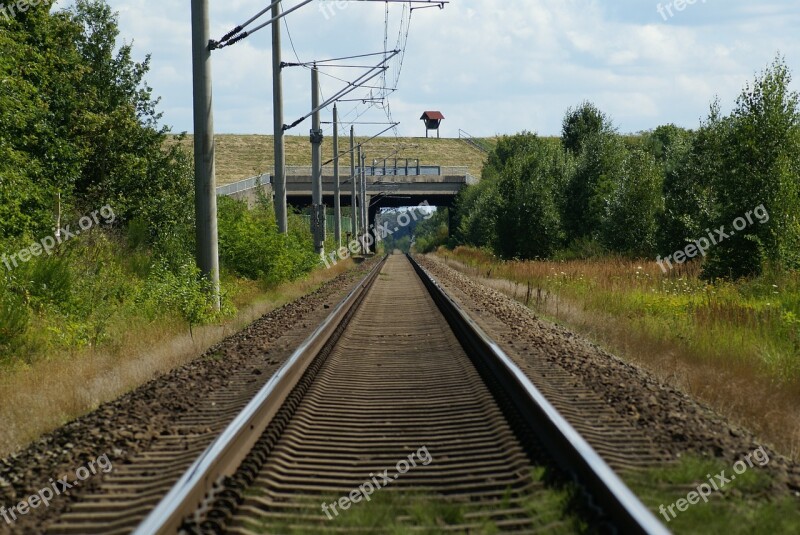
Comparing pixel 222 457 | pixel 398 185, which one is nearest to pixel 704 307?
pixel 222 457

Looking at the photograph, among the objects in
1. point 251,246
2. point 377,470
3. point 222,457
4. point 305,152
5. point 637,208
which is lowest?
point 377,470

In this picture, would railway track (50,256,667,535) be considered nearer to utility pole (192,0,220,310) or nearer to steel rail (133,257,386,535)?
steel rail (133,257,386,535)

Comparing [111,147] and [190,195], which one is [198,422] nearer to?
[111,147]

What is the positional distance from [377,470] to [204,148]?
1194 cm

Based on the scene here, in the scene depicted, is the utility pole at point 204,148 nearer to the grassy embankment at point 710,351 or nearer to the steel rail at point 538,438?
the grassy embankment at point 710,351

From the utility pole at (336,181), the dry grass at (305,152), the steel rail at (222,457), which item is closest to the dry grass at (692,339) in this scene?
the steel rail at (222,457)

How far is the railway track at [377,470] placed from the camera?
4688 mm

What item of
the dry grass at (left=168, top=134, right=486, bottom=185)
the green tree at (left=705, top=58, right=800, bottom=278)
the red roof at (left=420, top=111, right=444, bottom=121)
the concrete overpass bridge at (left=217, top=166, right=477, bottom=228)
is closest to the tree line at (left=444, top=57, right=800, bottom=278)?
the green tree at (left=705, top=58, right=800, bottom=278)

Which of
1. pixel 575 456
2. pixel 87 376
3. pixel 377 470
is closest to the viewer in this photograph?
pixel 575 456

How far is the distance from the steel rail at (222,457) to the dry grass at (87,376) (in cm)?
196

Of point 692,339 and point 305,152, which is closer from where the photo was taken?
point 692,339

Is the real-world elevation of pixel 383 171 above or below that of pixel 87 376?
above

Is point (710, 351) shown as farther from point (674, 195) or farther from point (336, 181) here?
point (336, 181)

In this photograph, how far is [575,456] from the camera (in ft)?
17.8
